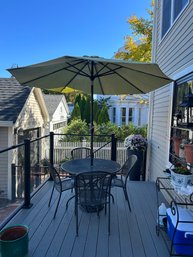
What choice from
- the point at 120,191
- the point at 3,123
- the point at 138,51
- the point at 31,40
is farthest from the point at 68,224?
the point at 31,40

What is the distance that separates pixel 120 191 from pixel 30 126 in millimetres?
5911

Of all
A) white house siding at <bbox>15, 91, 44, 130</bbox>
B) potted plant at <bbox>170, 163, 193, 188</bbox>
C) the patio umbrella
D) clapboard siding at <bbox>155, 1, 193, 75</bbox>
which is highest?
clapboard siding at <bbox>155, 1, 193, 75</bbox>

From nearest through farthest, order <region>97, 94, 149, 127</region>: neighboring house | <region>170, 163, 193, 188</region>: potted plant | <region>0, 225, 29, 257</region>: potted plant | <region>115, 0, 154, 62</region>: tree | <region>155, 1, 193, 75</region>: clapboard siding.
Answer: <region>0, 225, 29, 257</region>: potted plant < <region>170, 163, 193, 188</region>: potted plant < <region>155, 1, 193, 75</region>: clapboard siding < <region>115, 0, 154, 62</region>: tree < <region>97, 94, 149, 127</region>: neighboring house

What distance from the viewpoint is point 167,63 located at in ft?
14.0

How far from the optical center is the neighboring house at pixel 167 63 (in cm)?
317

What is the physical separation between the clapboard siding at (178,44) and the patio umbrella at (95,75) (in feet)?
1.97

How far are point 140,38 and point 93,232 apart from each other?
9.77 metres

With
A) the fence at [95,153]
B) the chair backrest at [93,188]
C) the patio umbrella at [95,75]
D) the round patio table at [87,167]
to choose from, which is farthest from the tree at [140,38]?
the chair backrest at [93,188]

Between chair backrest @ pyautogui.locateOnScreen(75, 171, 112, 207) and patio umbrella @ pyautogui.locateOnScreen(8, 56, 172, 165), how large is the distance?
3.20 feet

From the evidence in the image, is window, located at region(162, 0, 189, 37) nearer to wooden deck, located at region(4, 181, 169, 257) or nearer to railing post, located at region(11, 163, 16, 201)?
wooden deck, located at region(4, 181, 169, 257)

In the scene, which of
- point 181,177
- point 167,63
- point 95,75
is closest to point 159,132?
point 167,63

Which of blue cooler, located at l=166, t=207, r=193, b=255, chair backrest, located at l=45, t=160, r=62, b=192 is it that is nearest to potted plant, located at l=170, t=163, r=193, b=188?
blue cooler, located at l=166, t=207, r=193, b=255

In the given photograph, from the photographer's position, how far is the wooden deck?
2209 millimetres

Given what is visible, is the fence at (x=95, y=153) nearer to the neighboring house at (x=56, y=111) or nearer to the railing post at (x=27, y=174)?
the neighboring house at (x=56, y=111)
